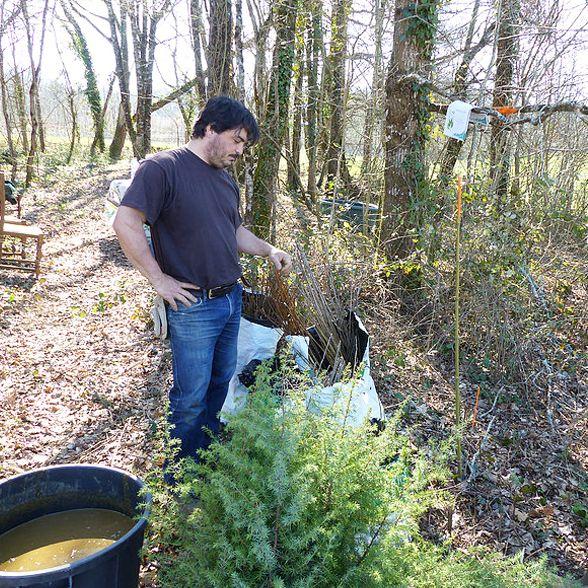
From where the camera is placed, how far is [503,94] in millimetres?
5559

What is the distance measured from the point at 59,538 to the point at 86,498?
0.18 metres

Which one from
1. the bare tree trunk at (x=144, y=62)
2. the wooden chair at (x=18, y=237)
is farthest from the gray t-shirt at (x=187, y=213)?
the bare tree trunk at (x=144, y=62)

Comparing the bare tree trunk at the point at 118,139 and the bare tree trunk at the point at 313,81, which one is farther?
the bare tree trunk at the point at 118,139

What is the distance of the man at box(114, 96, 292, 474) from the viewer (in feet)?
7.41

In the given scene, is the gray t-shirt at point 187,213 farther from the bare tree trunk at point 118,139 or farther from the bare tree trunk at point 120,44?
the bare tree trunk at point 118,139

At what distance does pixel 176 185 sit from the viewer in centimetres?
232

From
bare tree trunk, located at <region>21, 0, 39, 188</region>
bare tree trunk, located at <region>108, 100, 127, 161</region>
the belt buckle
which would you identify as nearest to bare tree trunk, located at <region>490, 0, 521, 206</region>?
the belt buckle

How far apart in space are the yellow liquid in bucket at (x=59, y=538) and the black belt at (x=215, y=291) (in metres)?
1.01

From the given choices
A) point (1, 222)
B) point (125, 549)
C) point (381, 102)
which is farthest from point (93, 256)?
point (125, 549)

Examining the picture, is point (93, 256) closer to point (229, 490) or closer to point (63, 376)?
point (63, 376)

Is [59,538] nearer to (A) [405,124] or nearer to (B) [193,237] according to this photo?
(B) [193,237]

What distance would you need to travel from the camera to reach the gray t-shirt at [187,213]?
225 centimetres

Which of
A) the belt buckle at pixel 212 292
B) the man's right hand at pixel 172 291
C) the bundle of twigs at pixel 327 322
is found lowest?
the bundle of twigs at pixel 327 322

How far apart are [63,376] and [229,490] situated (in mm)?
2860
